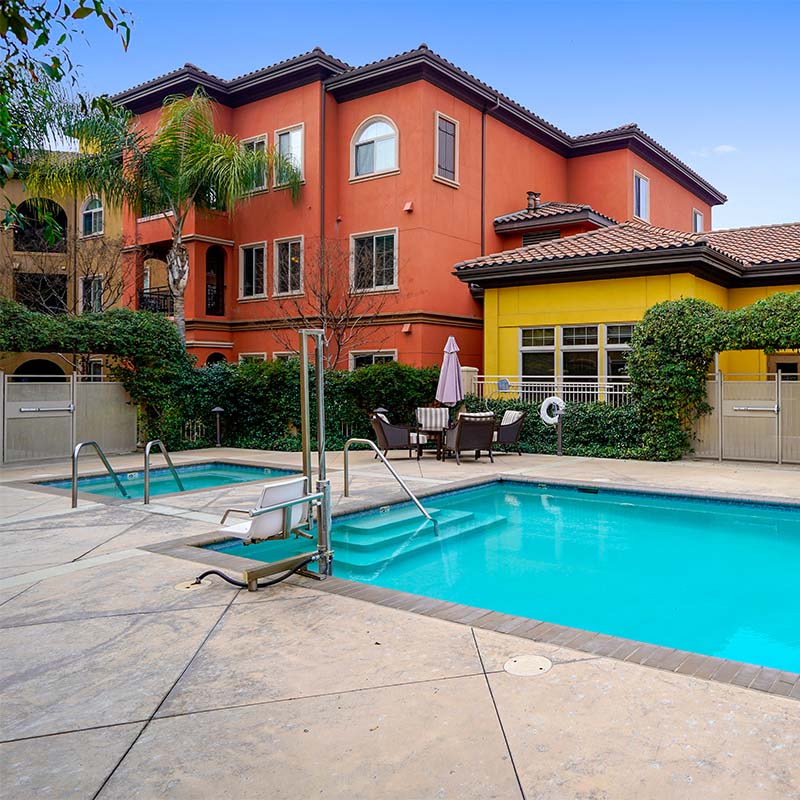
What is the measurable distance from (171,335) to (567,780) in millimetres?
14916

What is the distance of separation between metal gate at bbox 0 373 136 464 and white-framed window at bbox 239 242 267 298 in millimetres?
7401

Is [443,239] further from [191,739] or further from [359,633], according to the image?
[191,739]

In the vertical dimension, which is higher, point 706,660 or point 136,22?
point 136,22

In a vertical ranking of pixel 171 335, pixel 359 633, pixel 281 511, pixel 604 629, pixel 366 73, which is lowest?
pixel 604 629

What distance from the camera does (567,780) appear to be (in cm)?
276

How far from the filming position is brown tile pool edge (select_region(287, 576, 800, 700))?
3.67m

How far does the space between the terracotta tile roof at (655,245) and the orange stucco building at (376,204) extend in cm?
215

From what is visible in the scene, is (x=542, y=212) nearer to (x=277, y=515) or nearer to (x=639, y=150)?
(x=639, y=150)

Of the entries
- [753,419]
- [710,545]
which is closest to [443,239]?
[753,419]

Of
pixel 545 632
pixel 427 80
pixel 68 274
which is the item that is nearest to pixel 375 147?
pixel 427 80

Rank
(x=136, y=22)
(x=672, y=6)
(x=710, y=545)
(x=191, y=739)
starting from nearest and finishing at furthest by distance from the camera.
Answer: (x=191, y=739) < (x=136, y=22) < (x=710, y=545) < (x=672, y=6)

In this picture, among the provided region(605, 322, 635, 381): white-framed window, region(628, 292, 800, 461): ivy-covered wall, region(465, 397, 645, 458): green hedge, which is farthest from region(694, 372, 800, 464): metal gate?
region(605, 322, 635, 381): white-framed window

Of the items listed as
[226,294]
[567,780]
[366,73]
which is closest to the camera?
[567,780]

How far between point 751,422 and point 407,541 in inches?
347
